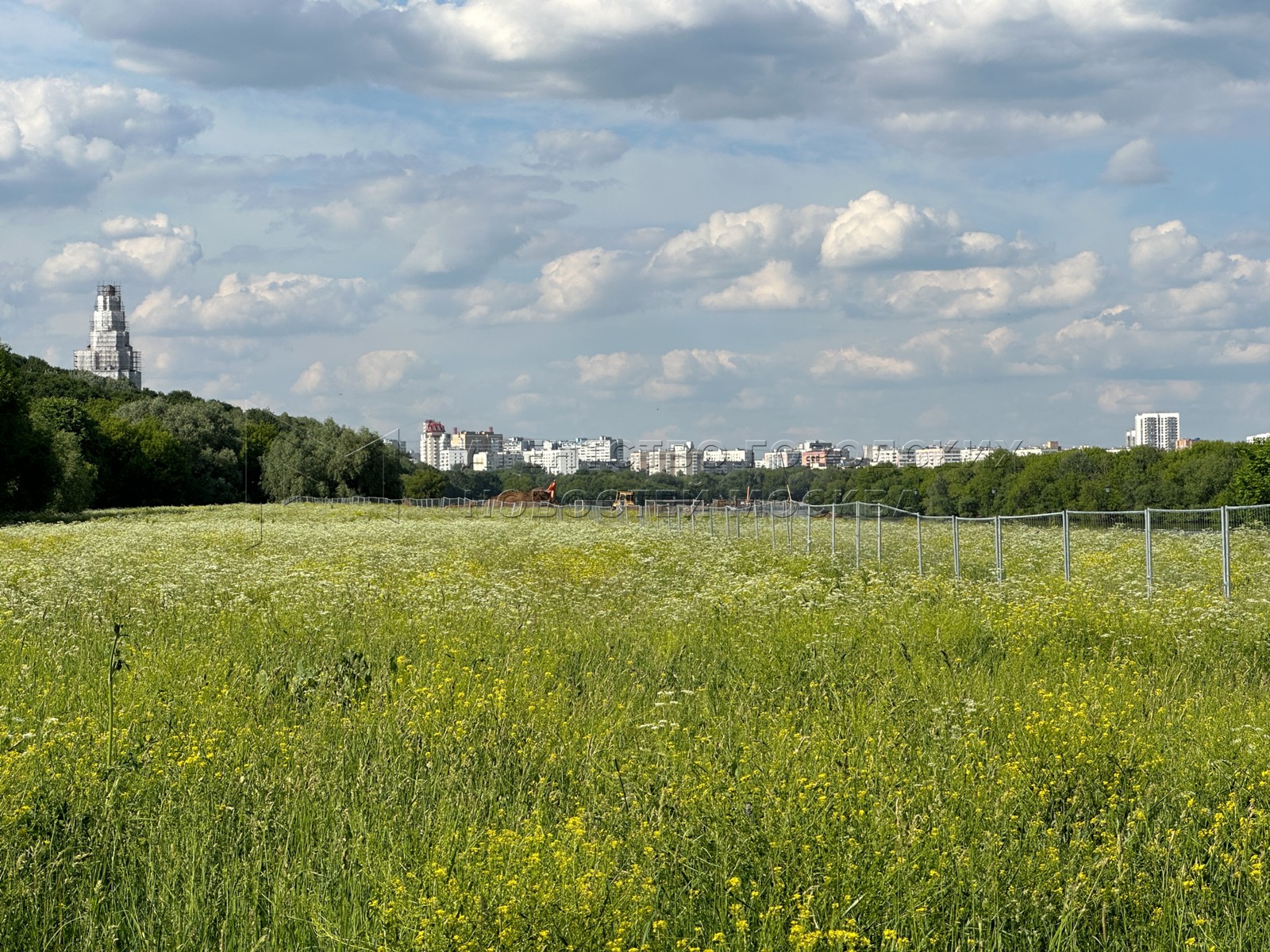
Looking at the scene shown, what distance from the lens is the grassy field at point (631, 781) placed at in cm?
431

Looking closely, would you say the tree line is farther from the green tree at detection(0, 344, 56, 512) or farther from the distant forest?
the green tree at detection(0, 344, 56, 512)

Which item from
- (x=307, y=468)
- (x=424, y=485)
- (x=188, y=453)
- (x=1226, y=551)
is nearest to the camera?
(x=1226, y=551)

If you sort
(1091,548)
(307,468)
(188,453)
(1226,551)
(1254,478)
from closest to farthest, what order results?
(1226,551) → (1091,548) → (1254,478) → (307,468) → (188,453)

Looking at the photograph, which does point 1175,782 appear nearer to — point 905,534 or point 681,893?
point 681,893

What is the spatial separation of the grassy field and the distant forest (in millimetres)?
69188

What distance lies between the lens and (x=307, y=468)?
110000 millimetres

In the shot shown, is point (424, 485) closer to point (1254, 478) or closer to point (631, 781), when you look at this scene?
point (1254, 478)

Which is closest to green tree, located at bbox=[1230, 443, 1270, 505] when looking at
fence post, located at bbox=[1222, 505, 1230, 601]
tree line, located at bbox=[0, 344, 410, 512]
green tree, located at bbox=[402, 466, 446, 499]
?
tree line, located at bbox=[0, 344, 410, 512]

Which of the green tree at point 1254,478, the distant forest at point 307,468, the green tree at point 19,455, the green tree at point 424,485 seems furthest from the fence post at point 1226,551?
the green tree at point 424,485

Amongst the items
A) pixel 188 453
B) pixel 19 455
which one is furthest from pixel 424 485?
pixel 19 455

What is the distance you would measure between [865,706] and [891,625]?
151 inches

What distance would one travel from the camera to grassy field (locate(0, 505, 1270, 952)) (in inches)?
170

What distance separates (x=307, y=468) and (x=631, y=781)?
10887cm

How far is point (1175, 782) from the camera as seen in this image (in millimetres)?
6008
